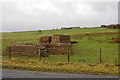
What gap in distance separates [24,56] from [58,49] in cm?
472

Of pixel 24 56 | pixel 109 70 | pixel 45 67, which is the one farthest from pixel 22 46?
pixel 109 70

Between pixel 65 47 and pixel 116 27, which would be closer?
pixel 65 47

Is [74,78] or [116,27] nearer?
[74,78]

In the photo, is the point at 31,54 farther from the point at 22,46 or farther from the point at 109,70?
the point at 109,70

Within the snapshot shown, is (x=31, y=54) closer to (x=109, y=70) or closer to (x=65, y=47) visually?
(x=65, y=47)

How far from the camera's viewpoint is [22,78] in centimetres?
1502

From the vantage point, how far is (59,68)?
20516mm

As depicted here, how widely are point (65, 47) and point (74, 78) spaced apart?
18.6 metres

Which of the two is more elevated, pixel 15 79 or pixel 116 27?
pixel 116 27

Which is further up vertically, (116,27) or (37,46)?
(116,27)

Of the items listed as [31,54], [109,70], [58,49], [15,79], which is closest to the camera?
[15,79]

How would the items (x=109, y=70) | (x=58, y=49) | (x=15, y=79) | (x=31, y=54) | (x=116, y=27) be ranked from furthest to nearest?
(x=116, y=27)
(x=58, y=49)
(x=31, y=54)
(x=109, y=70)
(x=15, y=79)

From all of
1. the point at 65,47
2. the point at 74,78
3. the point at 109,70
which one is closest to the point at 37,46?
the point at 65,47

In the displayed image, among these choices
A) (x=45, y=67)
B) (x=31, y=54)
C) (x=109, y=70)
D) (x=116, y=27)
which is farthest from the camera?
(x=116, y=27)
